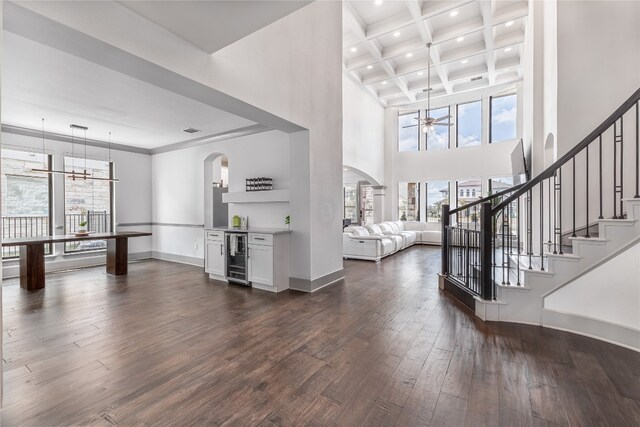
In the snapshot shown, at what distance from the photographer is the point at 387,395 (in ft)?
6.63

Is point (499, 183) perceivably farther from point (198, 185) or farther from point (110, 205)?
point (110, 205)

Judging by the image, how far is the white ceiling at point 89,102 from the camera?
3.25 meters

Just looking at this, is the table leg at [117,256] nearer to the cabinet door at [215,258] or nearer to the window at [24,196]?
the window at [24,196]

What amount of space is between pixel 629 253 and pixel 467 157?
832 cm

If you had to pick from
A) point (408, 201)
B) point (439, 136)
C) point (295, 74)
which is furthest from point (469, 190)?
point (295, 74)

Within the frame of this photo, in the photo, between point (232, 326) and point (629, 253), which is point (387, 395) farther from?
point (629, 253)

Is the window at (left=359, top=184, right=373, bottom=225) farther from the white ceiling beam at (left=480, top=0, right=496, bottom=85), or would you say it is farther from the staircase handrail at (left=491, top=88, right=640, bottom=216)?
the staircase handrail at (left=491, top=88, right=640, bottom=216)

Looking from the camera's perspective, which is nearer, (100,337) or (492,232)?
(100,337)

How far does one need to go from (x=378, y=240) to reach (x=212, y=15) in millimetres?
5928

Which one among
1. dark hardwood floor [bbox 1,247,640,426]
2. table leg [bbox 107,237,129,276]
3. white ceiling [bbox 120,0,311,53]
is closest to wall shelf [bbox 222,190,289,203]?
dark hardwood floor [bbox 1,247,640,426]

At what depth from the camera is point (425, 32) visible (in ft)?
22.7

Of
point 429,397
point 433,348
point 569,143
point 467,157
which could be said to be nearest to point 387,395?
point 429,397

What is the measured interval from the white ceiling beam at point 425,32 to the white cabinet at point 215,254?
613cm

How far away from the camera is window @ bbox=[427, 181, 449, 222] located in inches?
438
